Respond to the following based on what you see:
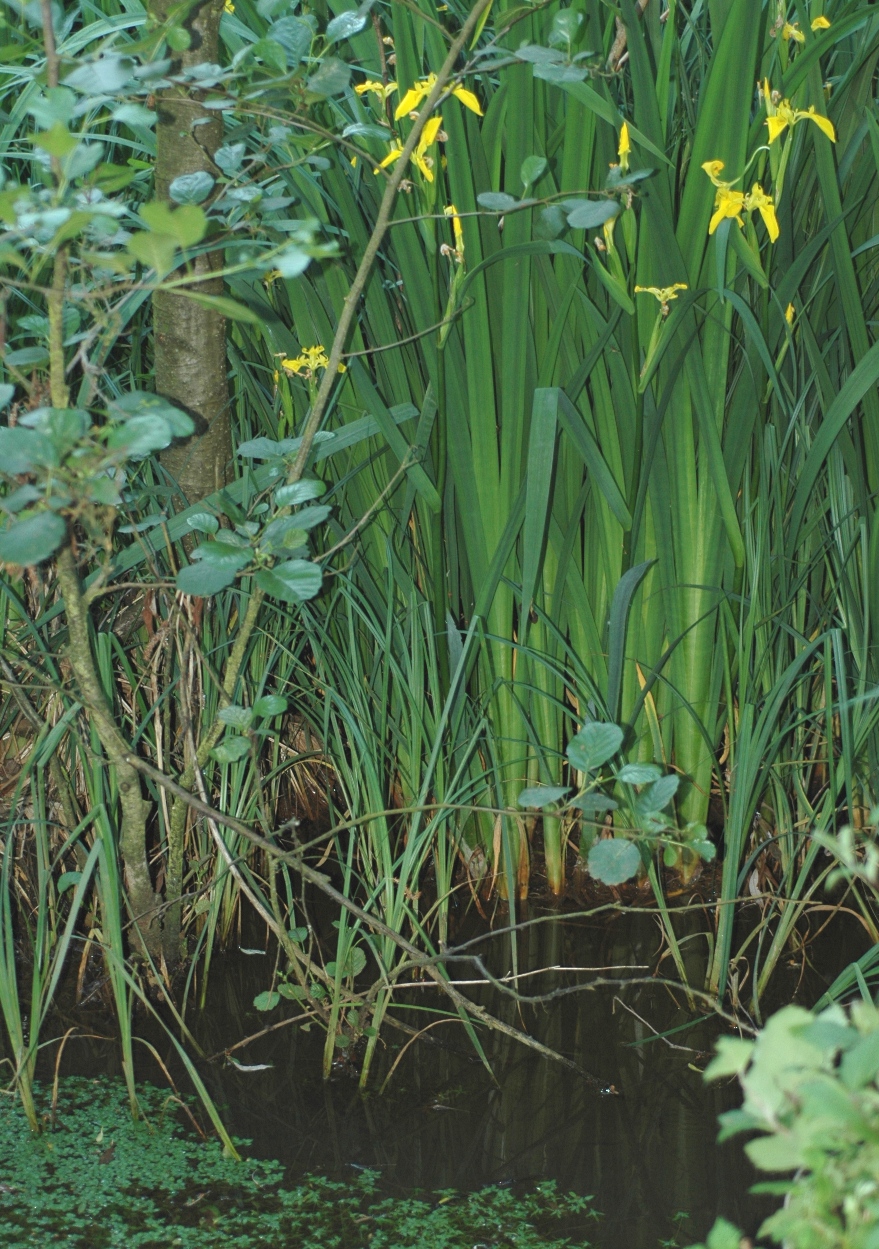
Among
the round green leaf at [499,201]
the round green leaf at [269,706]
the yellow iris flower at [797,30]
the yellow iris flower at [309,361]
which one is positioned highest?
the yellow iris flower at [797,30]

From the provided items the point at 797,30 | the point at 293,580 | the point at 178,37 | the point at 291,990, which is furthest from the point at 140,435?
the point at 797,30

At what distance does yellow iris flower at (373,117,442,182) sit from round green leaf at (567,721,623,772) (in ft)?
1.97

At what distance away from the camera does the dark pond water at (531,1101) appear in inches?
39.5

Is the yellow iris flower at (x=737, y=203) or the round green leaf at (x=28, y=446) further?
the yellow iris flower at (x=737, y=203)

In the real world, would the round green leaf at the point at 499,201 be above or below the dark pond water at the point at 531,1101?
above

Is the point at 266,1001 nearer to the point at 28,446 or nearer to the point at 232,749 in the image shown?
the point at 232,749

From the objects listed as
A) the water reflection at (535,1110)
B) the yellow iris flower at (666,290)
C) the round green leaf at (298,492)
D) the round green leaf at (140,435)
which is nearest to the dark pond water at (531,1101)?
the water reflection at (535,1110)

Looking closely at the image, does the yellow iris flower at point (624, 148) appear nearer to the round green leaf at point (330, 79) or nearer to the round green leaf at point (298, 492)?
the round green leaf at point (330, 79)

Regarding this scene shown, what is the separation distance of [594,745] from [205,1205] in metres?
0.52

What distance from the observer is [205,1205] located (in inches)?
38.4

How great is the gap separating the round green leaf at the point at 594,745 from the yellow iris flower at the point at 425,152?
1.97ft

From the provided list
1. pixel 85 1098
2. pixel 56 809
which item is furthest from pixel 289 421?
pixel 85 1098

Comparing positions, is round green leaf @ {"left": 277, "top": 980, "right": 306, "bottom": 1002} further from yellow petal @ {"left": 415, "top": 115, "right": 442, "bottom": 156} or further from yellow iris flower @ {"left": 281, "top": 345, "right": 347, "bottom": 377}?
yellow petal @ {"left": 415, "top": 115, "right": 442, "bottom": 156}

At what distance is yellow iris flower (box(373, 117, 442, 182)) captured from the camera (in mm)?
1157
